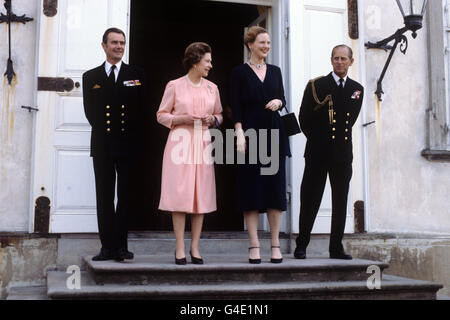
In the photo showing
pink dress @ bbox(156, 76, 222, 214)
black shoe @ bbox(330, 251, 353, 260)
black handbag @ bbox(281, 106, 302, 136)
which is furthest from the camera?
black shoe @ bbox(330, 251, 353, 260)

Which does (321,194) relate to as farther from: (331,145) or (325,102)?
(325,102)

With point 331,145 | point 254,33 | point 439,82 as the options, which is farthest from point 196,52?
point 439,82

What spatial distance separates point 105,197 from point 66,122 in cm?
108

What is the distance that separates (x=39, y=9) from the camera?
5.21m

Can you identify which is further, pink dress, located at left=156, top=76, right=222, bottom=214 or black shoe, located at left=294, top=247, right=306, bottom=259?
black shoe, located at left=294, top=247, right=306, bottom=259

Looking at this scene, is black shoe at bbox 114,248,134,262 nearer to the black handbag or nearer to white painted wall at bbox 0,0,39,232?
white painted wall at bbox 0,0,39,232

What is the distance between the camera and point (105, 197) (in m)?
4.46

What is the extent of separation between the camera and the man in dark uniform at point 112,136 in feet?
14.5

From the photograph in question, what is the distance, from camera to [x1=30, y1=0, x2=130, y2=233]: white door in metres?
5.08

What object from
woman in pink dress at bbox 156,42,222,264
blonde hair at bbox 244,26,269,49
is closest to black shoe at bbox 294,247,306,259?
woman in pink dress at bbox 156,42,222,264

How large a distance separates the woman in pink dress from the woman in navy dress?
24 cm
